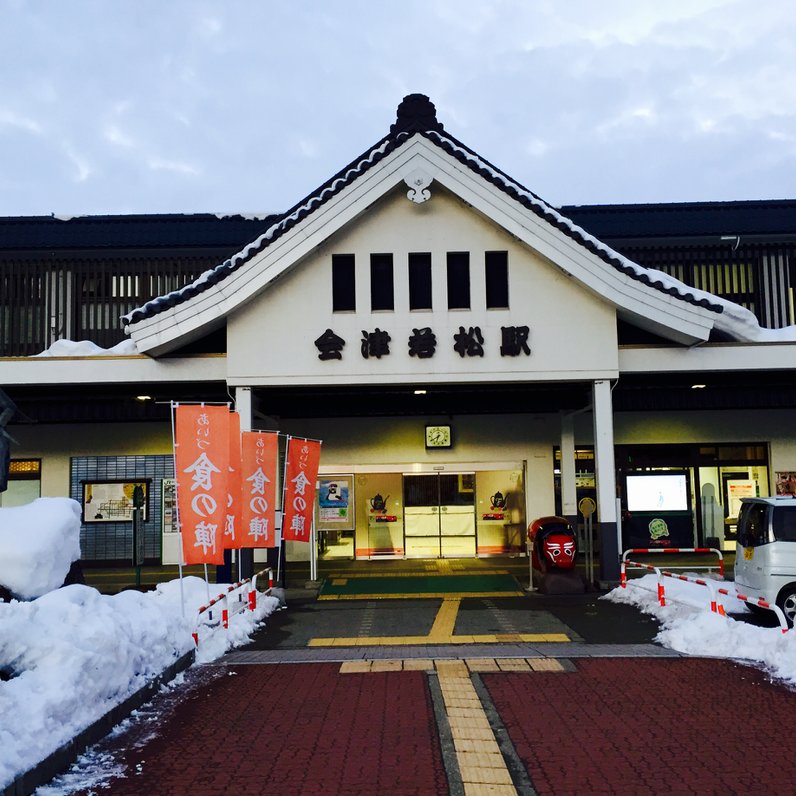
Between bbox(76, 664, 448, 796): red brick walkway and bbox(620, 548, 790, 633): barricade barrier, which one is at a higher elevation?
bbox(620, 548, 790, 633): barricade barrier

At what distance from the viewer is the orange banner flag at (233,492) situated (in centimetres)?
1259

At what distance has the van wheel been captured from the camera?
1146 cm

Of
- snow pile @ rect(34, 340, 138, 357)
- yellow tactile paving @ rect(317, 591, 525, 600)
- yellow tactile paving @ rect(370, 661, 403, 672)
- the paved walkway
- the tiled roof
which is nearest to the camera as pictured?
the paved walkway

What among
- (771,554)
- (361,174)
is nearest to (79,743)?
(771,554)

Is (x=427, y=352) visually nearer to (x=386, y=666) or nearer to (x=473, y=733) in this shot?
(x=386, y=666)

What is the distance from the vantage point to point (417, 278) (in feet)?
52.2

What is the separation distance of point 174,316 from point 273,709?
901 cm

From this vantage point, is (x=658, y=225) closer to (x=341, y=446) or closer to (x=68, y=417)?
(x=341, y=446)

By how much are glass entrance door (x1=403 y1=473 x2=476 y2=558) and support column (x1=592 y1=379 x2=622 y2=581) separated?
609cm

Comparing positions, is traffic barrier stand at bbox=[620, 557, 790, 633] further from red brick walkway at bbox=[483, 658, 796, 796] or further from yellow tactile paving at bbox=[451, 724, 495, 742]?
yellow tactile paving at bbox=[451, 724, 495, 742]

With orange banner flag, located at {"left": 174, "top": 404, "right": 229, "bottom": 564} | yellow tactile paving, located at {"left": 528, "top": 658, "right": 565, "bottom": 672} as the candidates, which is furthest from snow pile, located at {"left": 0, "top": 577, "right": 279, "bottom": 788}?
yellow tactile paving, located at {"left": 528, "top": 658, "right": 565, "bottom": 672}

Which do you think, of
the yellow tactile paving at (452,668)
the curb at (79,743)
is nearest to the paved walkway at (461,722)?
the yellow tactile paving at (452,668)

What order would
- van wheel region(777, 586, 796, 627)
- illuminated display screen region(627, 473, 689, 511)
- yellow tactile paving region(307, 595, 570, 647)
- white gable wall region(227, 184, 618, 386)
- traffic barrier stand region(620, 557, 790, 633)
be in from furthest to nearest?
illuminated display screen region(627, 473, 689, 511), white gable wall region(227, 184, 618, 386), van wheel region(777, 586, 796, 627), yellow tactile paving region(307, 595, 570, 647), traffic barrier stand region(620, 557, 790, 633)

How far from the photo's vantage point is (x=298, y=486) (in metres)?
15.3
